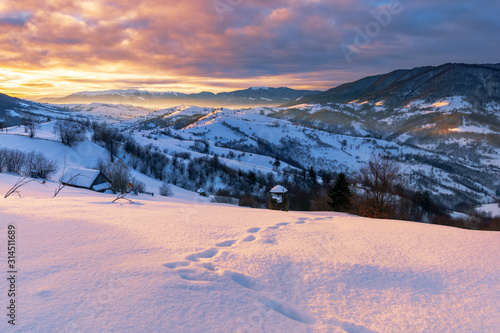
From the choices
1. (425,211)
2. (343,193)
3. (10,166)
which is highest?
(10,166)

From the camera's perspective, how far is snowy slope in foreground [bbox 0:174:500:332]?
3307mm

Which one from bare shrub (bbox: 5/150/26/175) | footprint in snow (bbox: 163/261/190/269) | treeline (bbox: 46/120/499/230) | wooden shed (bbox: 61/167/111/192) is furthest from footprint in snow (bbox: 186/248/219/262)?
bare shrub (bbox: 5/150/26/175)

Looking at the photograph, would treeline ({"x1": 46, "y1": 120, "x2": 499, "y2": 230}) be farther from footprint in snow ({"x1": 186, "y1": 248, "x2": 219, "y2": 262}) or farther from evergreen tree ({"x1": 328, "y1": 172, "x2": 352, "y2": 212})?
footprint in snow ({"x1": 186, "y1": 248, "x2": 219, "y2": 262})

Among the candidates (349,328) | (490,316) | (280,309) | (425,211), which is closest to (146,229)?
(280,309)

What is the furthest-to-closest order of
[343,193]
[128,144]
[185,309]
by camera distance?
[128,144], [343,193], [185,309]

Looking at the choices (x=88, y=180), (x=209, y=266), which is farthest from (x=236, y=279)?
(x=88, y=180)

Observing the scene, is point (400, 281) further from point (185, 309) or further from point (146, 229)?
point (146, 229)

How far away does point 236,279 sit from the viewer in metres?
4.64

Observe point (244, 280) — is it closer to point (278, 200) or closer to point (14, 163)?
point (278, 200)

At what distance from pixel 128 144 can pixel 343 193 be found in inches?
3615

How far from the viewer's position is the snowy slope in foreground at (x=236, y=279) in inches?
130

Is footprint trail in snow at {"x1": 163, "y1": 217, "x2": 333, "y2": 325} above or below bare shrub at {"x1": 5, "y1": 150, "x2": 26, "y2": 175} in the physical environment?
above

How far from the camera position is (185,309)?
135 inches

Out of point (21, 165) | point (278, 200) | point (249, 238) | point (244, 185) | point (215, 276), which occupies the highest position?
point (215, 276)
